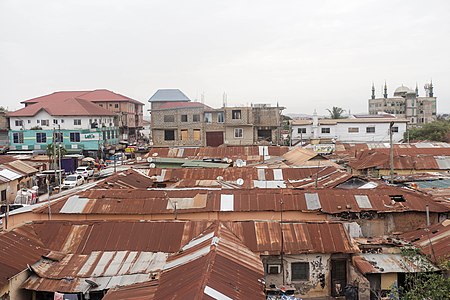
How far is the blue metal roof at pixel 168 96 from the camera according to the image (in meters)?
78.5

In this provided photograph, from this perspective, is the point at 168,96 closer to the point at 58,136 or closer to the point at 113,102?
the point at 113,102

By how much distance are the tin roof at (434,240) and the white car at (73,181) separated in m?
24.2

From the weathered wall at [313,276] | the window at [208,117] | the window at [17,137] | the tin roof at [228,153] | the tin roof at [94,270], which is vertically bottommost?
the weathered wall at [313,276]

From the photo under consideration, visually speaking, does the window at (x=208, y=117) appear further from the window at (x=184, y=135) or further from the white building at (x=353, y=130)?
the white building at (x=353, y=130)

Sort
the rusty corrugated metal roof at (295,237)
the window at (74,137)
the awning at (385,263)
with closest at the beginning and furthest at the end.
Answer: the awning at (385,263) < the rusty corrugated metal roof at (295,237) < the window at (74,137)

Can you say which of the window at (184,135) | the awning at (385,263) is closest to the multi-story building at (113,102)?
A: the window at (184,135)

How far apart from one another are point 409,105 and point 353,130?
124 feet

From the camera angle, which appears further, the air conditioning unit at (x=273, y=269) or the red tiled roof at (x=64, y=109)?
the red tiled roof at (x=64, y=109)

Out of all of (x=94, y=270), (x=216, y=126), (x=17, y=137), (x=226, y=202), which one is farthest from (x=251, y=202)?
(x=17, y=137)

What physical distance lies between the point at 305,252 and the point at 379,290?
2.30 metres

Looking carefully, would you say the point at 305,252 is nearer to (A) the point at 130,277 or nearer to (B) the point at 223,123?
(A) the point at 130,277

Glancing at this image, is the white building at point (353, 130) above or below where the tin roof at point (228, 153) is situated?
above

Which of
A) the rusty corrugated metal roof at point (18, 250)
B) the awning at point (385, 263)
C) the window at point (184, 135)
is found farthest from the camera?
the window at point (184, 135)

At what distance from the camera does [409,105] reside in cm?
8525
